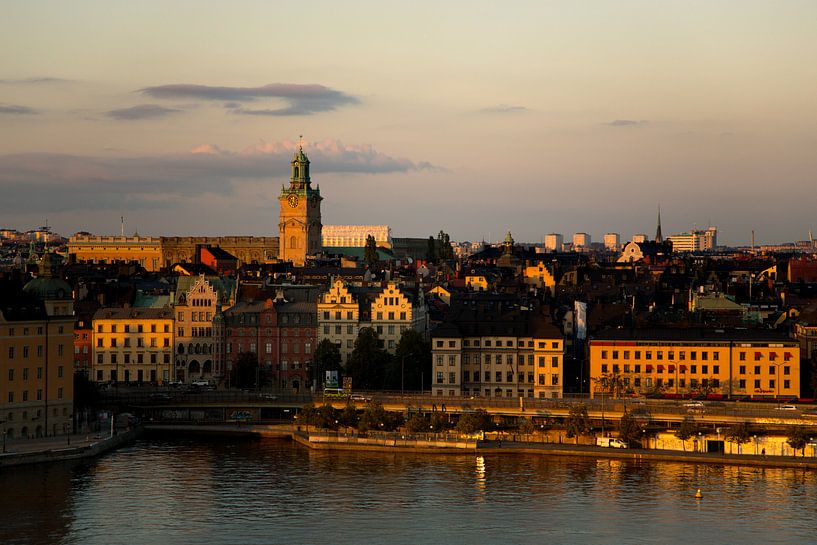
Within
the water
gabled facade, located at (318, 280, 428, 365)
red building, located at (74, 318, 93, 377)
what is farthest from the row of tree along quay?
red building, located at (74, 318, 93, 377)

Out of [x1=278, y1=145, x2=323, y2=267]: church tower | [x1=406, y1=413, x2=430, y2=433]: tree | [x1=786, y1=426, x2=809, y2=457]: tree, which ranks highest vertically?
[x1=278, y1=145, x2=323, y2=267]: church tower

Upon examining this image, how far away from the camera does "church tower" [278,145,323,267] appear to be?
603ft

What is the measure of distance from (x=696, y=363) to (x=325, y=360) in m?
20.6

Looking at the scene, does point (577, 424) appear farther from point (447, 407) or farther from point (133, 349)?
point (133, 349)

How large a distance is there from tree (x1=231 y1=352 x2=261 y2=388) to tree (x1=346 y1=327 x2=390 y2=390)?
18.7ft

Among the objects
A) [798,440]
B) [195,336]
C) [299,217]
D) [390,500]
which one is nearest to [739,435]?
[798,440]

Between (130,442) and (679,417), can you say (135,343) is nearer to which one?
(130,442)

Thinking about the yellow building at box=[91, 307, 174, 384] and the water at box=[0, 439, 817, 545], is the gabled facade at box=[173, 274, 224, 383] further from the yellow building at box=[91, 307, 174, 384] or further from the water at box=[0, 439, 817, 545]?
the water at box=[0, 439, 817, 545]

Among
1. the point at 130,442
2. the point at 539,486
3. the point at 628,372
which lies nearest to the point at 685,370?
the point at 628,372

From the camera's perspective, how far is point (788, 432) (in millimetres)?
74875

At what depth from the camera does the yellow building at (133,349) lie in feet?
323

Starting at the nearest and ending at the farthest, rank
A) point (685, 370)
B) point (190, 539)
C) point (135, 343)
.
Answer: point (190, 539), point (685, 370), point (135, 343)

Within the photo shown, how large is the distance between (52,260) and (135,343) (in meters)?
17.2

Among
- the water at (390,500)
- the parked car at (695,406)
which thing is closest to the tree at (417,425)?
the water at (390,500)
